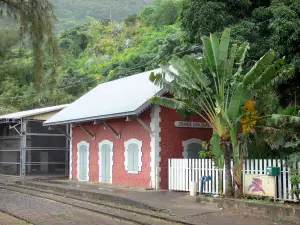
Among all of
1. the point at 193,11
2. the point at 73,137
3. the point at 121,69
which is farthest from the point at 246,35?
the point at 121,69

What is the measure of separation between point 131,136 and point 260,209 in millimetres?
7737

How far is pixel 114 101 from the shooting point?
1900 centimetres

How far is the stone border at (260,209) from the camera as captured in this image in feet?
34.0

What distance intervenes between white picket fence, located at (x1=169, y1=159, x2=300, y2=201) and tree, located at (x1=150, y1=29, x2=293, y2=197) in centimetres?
56

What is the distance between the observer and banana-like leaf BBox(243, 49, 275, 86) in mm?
11484

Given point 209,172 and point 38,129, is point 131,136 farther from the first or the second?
point 38,129

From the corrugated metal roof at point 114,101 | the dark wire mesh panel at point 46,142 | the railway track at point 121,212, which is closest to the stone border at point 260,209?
the railway track at point 121,212

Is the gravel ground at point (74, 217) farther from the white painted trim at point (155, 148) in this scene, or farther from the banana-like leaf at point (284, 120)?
the white painted trim at point (155, 148)

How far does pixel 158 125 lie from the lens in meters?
16.3

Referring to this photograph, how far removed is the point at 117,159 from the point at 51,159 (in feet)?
27.8

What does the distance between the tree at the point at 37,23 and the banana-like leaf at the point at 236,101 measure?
6469mm

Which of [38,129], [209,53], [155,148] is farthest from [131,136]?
[38,129]

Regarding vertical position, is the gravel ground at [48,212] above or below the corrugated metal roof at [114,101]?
below

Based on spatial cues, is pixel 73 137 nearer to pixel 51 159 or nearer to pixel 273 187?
pixel 51 159
